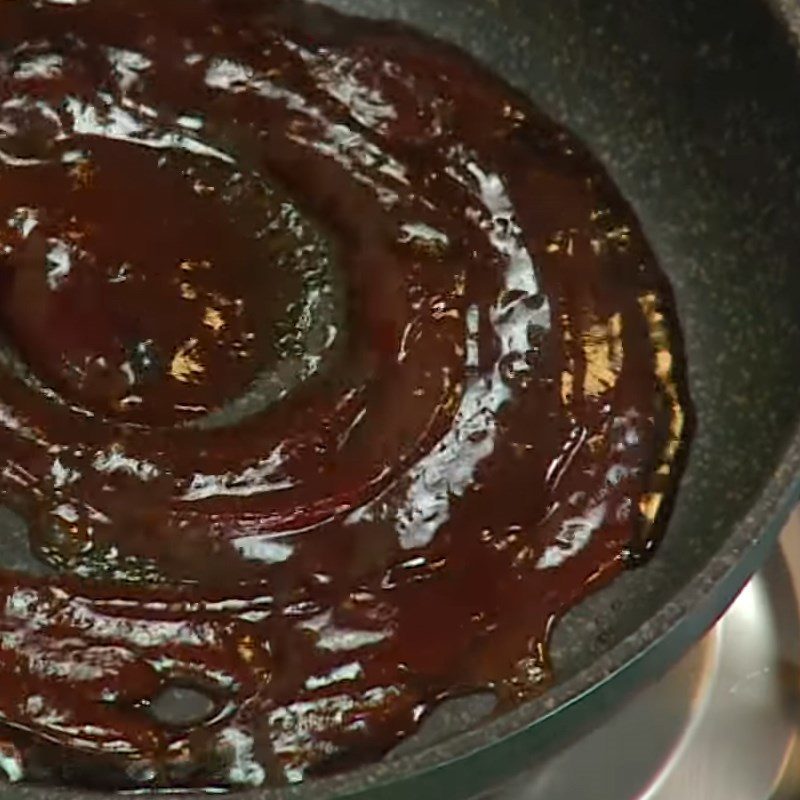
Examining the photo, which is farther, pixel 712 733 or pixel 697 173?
pixel 697 173

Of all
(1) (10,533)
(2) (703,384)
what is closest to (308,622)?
(1) (10,533)

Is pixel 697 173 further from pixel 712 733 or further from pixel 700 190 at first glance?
pixel 712 733

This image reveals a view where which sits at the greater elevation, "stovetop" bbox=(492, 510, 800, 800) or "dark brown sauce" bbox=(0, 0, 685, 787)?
"dark brown sauce" bbox=(0, 0, 685, 787)

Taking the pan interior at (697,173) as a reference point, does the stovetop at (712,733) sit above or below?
below

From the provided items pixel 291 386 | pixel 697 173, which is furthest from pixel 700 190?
pixel 291 386

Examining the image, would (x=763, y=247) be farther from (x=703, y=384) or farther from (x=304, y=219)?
(x=304, y=219)
